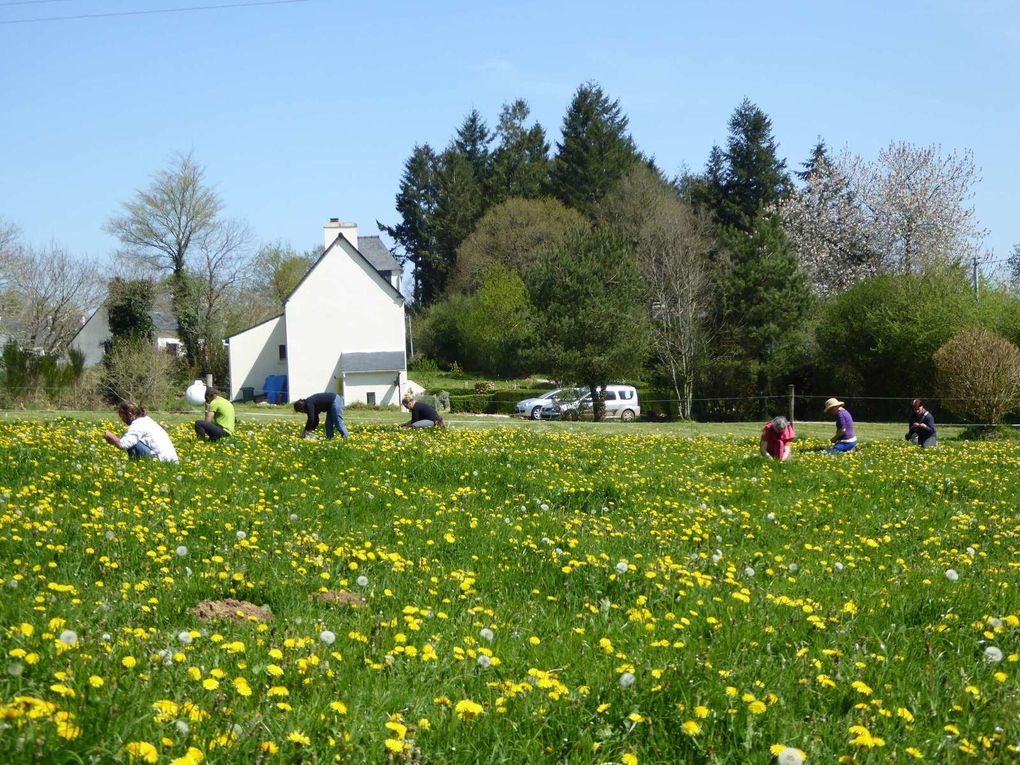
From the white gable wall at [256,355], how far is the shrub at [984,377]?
137 ft

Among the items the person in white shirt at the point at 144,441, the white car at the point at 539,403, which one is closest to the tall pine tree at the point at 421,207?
the white car at the point at 539,403

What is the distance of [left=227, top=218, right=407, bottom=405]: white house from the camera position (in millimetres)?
54969

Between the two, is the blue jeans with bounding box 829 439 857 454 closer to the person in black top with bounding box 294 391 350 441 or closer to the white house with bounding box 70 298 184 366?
the person in black top with bounding box 294 391 350 441

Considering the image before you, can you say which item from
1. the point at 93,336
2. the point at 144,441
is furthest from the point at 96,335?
the point at 144,441

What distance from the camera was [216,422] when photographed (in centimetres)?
1652

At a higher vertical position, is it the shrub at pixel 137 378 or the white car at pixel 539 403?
the shrub at pixel 137 378

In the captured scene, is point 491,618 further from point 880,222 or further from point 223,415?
point 880,222

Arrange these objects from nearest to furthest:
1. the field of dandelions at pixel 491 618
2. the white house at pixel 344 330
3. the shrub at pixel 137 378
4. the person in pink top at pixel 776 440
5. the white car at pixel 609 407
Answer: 1. the field of dandelions at pixel 491 618
2. the person in pink top at pixel 776 440
3. the shrub at pixel 137 378
4. the white car at pixel 609 407
5. the white house at pixel 344 330

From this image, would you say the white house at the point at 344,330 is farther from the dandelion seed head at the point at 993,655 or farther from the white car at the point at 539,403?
the dandelion seed head at the point at 993,655

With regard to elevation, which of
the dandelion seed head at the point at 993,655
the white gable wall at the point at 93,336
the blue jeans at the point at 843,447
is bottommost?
the dandelion seed head at the point at 993,655

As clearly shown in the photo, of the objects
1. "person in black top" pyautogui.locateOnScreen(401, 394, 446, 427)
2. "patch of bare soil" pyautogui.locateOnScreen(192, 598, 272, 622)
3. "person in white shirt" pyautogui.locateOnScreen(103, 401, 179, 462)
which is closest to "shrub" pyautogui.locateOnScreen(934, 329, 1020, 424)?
"person in black top" pyautogui.locateOnScreen(401, 394, 446, 427)

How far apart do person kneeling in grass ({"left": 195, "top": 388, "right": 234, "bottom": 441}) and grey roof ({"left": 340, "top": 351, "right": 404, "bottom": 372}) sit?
37.1 meters

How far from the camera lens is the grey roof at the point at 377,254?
67688 millimetres

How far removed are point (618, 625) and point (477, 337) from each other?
62997mm
